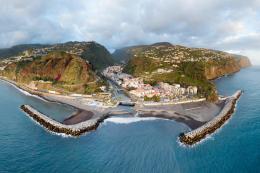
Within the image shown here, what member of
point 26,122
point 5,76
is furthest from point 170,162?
point 5,76

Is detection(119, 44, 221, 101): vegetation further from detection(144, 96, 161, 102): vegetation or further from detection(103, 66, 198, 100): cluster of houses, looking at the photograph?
detection(144, 96, 161, 102): vegetation

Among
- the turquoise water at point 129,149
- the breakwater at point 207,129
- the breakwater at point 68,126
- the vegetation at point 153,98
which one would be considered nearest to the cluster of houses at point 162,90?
the vegetation at point 153,98

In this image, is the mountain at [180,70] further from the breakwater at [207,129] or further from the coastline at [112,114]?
the breakwater at [207,129]

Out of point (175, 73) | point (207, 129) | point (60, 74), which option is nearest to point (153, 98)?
point (207, 129)

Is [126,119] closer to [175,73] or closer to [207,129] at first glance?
[207,129]

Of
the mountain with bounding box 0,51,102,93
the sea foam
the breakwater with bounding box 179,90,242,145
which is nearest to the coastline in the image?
the breakwater with bounding box 179,90,242,145

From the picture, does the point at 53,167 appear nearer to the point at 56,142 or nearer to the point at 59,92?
the point at 56,142
